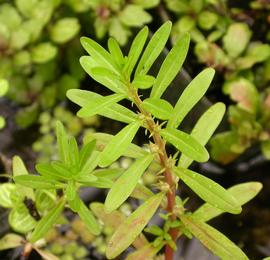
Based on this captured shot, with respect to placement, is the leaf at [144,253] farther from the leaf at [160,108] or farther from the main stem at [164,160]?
the leaf at [160,108]

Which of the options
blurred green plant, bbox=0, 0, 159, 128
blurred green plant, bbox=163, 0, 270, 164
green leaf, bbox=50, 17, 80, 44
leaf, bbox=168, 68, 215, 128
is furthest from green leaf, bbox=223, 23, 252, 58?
leaf, bbox=168, 68, 215, 128

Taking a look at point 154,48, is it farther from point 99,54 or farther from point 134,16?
point 134,16

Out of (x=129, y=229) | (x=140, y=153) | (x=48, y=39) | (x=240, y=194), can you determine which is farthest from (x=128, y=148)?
(x=48, y=39)

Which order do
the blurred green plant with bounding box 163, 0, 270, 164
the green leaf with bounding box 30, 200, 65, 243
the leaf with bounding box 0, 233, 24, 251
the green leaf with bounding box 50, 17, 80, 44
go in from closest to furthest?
the green leaf with bounding box 30, 200, 65, 243 → the leaf with bounding box 0, 233, 24, 251 → the blurred green plant with bounding box 163, 0, 270, 164 → the green leaf with bounding box 50, 17, 80, 44

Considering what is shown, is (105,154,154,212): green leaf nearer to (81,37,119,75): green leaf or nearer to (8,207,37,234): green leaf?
(81,37,119,75): green leaf

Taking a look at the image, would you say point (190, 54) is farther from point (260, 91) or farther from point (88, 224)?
point (88, 224)

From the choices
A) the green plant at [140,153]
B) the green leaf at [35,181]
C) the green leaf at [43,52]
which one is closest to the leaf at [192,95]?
the green plant at [140,153]

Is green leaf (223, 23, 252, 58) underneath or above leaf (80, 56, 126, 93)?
underneath
